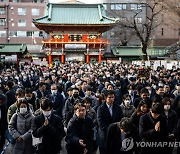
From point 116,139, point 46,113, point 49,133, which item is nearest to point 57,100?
point 46,113

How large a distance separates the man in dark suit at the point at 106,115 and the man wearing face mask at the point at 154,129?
3.64 ft

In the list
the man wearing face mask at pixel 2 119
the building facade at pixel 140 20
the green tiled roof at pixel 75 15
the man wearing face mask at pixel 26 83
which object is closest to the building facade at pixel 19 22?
the green tiled roof at pixel 75 15

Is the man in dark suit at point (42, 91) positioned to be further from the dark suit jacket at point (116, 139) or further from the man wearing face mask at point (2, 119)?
the dark suit jacket at point (116, 139)

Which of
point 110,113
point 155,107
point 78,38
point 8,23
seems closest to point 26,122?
point 110,113

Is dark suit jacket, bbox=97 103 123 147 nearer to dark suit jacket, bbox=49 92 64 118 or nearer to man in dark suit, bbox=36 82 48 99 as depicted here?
dark suit jacket, bbox=49 92 64 118

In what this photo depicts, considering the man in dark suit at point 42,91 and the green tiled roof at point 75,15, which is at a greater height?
the green tiled roof at point 75,15

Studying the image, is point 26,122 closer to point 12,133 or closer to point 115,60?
point 12,133

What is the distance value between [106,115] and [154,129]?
149cm

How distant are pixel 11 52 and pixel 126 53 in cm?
1407

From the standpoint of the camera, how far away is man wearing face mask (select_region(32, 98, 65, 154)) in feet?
21.4

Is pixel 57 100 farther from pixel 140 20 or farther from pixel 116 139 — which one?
pixel 140 20

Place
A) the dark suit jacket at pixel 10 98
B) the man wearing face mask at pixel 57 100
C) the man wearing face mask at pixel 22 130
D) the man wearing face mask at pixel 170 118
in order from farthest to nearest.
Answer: the dark suit jacket at pixel 10 98 < the man wearing face mask at pixel 57 100 < the man wearing face mask at pixel 170 118 < the man wearing face mask at pixel 22 130

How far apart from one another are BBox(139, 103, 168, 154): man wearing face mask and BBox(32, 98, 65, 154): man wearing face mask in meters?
1.40

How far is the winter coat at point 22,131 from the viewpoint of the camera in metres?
6.91
